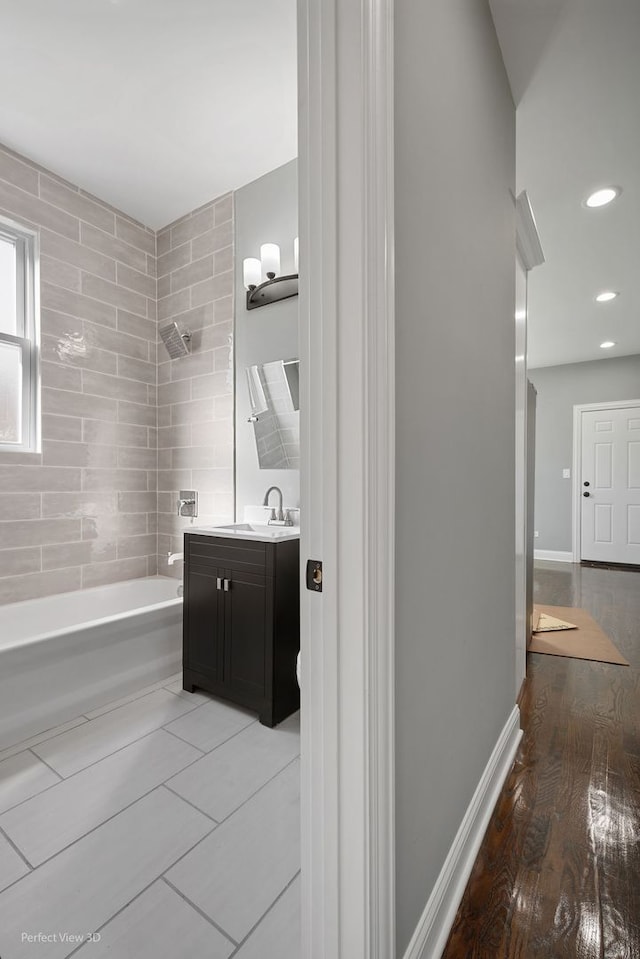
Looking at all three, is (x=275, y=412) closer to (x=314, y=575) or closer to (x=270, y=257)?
(x=270, y=257)

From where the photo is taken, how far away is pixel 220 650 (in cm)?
223

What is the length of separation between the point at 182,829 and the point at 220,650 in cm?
85

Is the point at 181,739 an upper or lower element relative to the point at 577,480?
lower

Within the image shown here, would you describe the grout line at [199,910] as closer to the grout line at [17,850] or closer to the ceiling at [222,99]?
A: the grout line at [17,850]

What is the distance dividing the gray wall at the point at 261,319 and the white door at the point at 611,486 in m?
5.06

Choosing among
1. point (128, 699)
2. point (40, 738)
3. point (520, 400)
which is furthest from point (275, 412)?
point (40, 738)

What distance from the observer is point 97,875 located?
4.08ft

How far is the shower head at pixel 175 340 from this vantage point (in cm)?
310

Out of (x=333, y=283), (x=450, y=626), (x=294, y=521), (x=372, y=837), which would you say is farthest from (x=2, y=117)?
(x=372, y=837)

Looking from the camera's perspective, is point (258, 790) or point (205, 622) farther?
point (205, 622)

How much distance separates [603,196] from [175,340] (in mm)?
2768

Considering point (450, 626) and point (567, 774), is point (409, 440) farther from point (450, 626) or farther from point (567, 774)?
point (567, 774)

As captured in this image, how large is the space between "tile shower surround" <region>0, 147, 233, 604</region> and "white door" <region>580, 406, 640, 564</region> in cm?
526

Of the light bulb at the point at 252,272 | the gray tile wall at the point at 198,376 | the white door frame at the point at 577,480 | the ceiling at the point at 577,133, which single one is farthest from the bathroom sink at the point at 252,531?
the white door frame at the point at 577,480
